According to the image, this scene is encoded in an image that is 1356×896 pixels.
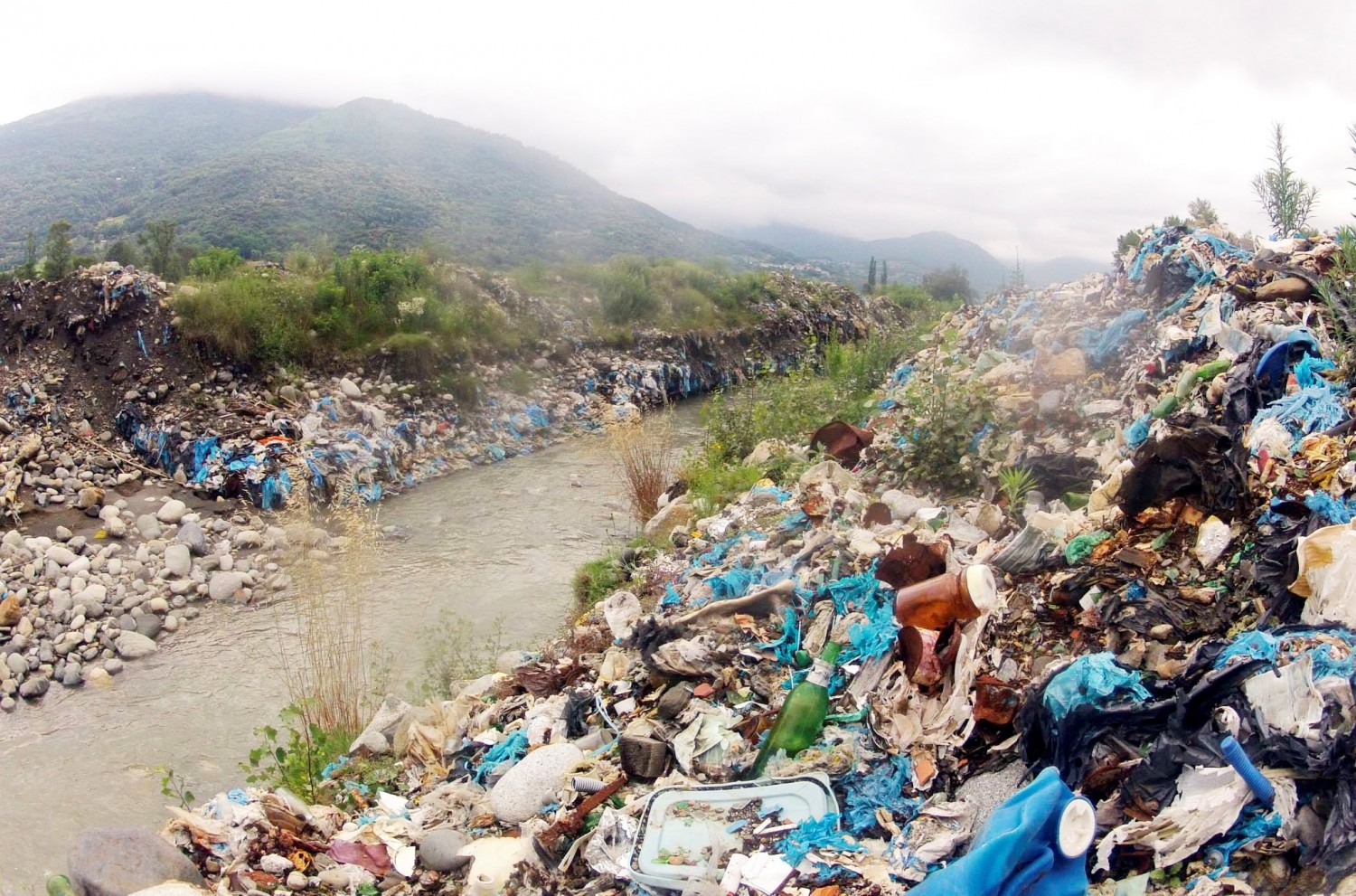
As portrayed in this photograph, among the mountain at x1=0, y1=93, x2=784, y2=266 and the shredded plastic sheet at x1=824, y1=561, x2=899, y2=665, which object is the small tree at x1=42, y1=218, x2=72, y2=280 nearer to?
the mountain at x1=0, y1=93, x2=784, y2=266

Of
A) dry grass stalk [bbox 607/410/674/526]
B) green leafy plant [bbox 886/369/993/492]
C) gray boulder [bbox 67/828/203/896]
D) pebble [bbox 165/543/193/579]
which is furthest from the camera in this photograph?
dry grass stalk [bbox 607/410/674/526]

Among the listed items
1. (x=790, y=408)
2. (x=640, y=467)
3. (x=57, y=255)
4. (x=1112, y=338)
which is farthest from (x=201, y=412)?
(x=1112, y=338)

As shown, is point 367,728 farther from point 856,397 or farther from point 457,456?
point 457,456

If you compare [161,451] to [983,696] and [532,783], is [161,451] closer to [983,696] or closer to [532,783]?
[532,783]

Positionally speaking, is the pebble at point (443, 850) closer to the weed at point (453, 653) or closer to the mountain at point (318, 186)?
the weed at point (453, 653)

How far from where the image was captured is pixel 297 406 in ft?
33.7

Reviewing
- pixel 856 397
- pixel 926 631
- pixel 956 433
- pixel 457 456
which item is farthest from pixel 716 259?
pixel 926 631

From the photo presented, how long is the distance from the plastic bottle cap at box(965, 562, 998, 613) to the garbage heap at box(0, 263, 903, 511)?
537 centimetres

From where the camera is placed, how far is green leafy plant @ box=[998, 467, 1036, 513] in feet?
13.1

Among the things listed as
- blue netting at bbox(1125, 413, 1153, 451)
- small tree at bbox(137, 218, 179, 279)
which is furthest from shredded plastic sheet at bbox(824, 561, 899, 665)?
small tree at bbox(137, 218, 179, 279)

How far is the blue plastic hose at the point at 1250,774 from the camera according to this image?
1759 millimetres

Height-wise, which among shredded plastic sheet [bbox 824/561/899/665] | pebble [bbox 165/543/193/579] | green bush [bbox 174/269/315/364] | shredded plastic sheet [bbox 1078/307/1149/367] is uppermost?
green bush [bbox 174/269/315/364]

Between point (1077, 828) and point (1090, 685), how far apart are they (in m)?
0.52

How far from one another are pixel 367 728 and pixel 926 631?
290 centimetres
